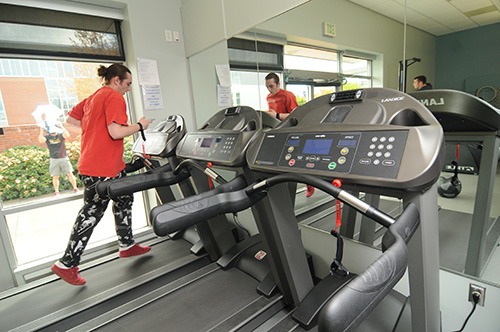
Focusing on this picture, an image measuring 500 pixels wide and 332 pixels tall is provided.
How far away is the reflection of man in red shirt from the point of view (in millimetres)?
2223

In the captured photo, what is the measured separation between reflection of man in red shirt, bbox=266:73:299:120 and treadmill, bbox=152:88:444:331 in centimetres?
96

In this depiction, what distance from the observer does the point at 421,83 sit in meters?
1.47

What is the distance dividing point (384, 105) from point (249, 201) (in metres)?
0.63

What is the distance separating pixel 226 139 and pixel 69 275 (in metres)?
1.68

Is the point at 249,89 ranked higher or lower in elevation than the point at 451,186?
higher

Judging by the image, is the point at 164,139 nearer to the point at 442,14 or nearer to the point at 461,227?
the point at 442,14

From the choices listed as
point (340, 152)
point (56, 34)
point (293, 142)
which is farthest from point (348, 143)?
point (56, 34)

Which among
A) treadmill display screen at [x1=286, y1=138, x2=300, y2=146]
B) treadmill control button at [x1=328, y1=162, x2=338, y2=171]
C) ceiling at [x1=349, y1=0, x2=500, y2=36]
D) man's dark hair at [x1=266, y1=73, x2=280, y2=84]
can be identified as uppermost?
ceiling at [x1=349, y1=0, x2=500, y2=36]

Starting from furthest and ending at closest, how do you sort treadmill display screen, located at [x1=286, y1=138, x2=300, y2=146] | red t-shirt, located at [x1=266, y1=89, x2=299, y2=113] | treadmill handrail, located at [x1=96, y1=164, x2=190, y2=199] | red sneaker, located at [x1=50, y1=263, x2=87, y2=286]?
red t-shirt, located at [x1=266, y1=89, x2=299, y2=113] → red sneaker, located at [x1=50, y1=263, x2=87, y2=286] → treadmill handrail, located at [x1=96, y1=164, x2=190, y2=199] → treadmill display screen, located at [x1=286, y1=138, x2=300, y2=146]

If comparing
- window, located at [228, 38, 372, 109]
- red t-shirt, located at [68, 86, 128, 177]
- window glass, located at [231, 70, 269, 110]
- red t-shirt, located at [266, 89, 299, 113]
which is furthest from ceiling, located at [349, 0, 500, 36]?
red t-shirt, located at [68, 86, 128, 177]

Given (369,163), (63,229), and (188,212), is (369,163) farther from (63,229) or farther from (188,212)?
(63,229)

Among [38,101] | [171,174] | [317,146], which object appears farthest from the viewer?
[38,101]

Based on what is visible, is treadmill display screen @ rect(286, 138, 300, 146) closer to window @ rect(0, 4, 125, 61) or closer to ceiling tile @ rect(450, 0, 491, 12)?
ceiling tile @ rect(450, 0, 491, 12)

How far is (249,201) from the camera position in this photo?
1.15m
